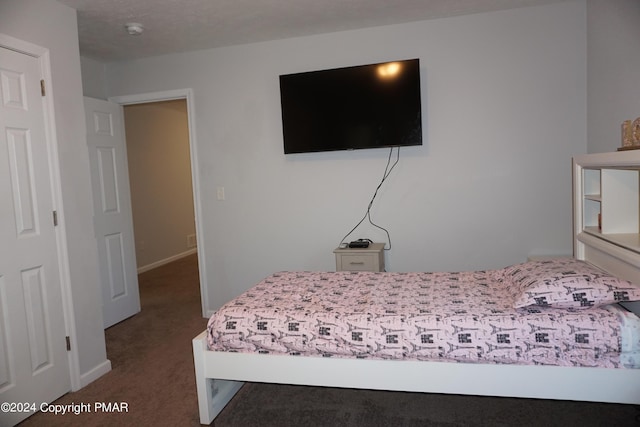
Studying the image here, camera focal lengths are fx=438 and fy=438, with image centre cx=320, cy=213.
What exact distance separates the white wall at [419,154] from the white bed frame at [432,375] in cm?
119

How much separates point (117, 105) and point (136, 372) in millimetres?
2552

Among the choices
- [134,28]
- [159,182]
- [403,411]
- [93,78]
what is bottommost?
[403,411]

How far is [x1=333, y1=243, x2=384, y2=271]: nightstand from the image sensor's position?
3549mm

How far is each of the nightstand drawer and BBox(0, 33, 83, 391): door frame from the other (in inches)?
78.4

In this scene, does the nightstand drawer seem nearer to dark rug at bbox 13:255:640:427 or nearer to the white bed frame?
dark rug at bbox 13:255:640:427

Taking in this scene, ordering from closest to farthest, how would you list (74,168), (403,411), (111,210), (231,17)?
1. (403,411)
2. (74,168)
3. (231,17)
4. (111,210)

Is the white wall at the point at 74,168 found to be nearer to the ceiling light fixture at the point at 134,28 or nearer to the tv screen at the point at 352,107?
the ceiling light fixture at the point at 134,28

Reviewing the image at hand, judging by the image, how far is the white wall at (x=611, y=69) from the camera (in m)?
2.65

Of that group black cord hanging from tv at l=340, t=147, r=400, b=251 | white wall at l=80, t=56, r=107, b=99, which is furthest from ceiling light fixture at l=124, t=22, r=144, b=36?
black cord hanging from tv at l=340, t=147, r=400, b=251

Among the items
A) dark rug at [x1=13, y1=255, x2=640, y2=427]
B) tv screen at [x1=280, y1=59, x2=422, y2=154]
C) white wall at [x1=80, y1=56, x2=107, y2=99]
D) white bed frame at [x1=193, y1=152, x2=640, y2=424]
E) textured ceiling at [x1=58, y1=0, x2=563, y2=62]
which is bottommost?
dark rug at [x1=13, y1=255, x2=640, y2=427]

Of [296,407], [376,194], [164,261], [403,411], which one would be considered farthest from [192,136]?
[164,261]

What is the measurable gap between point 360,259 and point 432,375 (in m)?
1.60

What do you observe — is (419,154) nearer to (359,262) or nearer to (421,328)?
(359,262)

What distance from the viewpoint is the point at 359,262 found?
3.60 m
